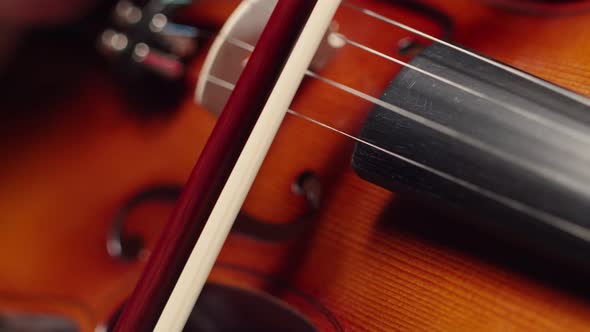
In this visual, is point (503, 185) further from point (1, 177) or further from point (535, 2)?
point (1, 177)

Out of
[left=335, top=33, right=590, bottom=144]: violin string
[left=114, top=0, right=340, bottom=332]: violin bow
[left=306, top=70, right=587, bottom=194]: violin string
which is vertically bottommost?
[left=114, top=0, right=340, bottom=332]: violin bow

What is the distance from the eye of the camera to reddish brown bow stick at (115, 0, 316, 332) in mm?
414

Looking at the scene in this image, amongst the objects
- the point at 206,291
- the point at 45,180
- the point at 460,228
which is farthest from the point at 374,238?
the point at 45,180

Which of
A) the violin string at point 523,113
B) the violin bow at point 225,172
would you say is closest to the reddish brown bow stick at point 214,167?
the violin bow at point 225,172

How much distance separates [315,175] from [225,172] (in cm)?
12

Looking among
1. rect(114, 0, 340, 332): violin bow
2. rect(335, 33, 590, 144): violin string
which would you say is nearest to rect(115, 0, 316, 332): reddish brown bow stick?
rect(114, 0, 340, 332): violin bow

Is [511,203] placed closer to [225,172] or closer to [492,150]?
[492,150]

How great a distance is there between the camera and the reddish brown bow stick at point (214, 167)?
0.41 metres

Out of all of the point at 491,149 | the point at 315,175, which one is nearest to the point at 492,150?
the point at 491,149

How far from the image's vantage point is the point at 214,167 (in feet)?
1.37

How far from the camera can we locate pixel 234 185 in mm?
418

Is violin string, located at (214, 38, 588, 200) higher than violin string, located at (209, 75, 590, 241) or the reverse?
higher

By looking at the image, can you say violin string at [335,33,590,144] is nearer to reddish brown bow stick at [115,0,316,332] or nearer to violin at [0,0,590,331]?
violin at [0,0,590,331]

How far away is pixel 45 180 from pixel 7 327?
0.21 metres
